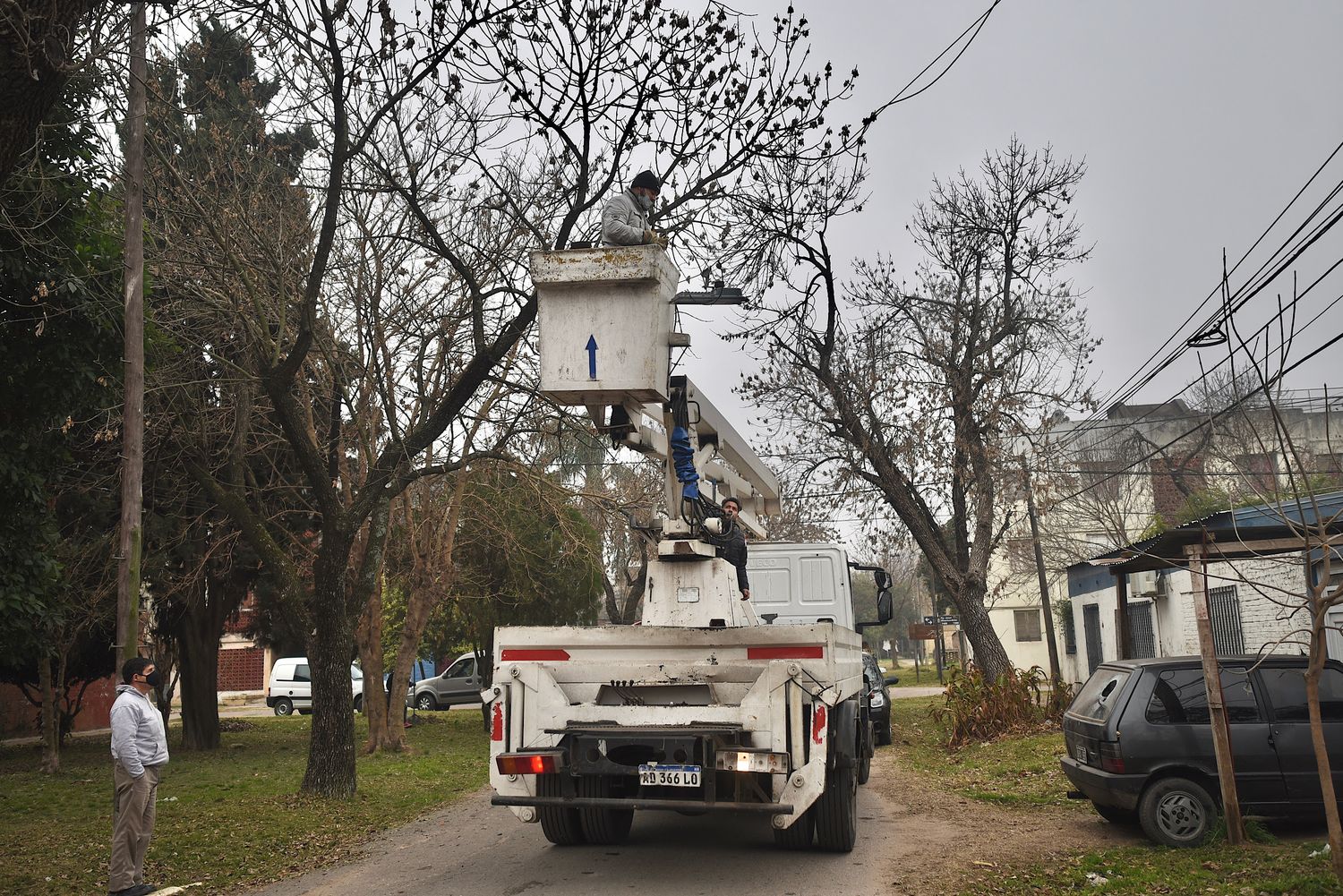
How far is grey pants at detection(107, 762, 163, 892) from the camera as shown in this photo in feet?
25.5

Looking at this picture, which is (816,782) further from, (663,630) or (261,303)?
(261,303)

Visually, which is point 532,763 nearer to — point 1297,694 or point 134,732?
point 134,732

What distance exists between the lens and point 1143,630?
96.3 ft

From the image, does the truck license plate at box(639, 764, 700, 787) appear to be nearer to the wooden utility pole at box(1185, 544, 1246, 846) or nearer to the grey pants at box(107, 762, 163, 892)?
the grey pants at box(107, 762, 163, 892)

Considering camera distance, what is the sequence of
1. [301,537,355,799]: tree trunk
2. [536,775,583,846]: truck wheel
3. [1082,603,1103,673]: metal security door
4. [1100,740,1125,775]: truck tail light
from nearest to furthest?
[1100,740,1125,775]: truck tail light < [536,775,583,846]: truck wheel < [301,537,355,799]: tree trunk < [1082,603,1103,673]: metal security door

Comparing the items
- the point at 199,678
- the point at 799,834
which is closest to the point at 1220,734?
the point at 799,834

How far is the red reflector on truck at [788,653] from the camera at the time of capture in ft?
25.3

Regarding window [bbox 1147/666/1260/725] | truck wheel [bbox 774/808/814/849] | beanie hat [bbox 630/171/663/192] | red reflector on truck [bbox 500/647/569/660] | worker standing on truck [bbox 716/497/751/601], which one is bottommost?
truck wheel [bbox 774/808/814/849]

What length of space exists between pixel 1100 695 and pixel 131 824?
7.77 metres

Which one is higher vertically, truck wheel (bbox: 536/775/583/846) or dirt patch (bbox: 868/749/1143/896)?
truck wheel (bbox: 536/775/583/846)

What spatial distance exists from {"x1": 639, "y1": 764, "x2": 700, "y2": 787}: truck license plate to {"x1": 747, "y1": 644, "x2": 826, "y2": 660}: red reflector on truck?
0.98 metres

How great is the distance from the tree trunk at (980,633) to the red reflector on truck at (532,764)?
47.6ft

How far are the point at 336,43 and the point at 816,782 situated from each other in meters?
7.79

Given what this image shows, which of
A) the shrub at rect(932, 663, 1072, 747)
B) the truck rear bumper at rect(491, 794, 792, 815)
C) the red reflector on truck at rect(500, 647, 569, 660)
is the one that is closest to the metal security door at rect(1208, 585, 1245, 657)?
the shrub at rect(932, 663, 1072, 747)
